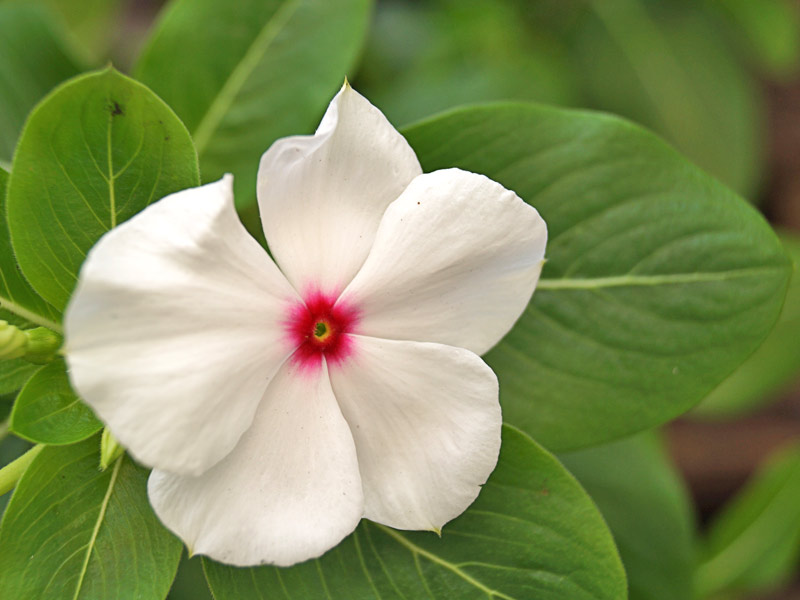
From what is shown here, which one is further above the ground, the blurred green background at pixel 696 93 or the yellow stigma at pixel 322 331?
the yellow stigma at pixel 322 331

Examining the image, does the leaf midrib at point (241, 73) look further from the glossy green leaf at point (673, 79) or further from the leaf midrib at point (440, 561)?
the glossy green leaf at point (673, 79)

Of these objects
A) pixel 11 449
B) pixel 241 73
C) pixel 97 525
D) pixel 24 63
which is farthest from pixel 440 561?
pixel 24 63

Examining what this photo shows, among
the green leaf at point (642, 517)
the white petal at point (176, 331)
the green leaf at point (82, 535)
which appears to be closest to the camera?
the white petal at point (176, 331)

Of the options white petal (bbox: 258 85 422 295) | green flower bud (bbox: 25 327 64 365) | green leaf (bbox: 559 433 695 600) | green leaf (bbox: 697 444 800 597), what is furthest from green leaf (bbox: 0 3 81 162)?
green leaf (bbox: 697 444 800 597)

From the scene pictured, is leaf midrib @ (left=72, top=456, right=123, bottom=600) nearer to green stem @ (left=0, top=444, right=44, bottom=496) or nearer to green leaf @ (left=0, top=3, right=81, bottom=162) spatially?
green stem @ (left=0, top=444, right=44, bottom=496)

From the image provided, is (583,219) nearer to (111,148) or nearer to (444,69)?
(111,148)

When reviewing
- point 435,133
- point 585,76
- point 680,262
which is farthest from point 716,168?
point 435,133

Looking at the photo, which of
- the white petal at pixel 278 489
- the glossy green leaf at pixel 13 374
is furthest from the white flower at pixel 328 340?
the glossy green leaf at pixel 13 374

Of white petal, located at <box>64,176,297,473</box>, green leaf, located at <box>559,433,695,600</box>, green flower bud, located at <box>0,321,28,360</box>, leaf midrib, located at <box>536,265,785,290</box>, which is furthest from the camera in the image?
green leaf, located at <box>559,433,695,600</box>
